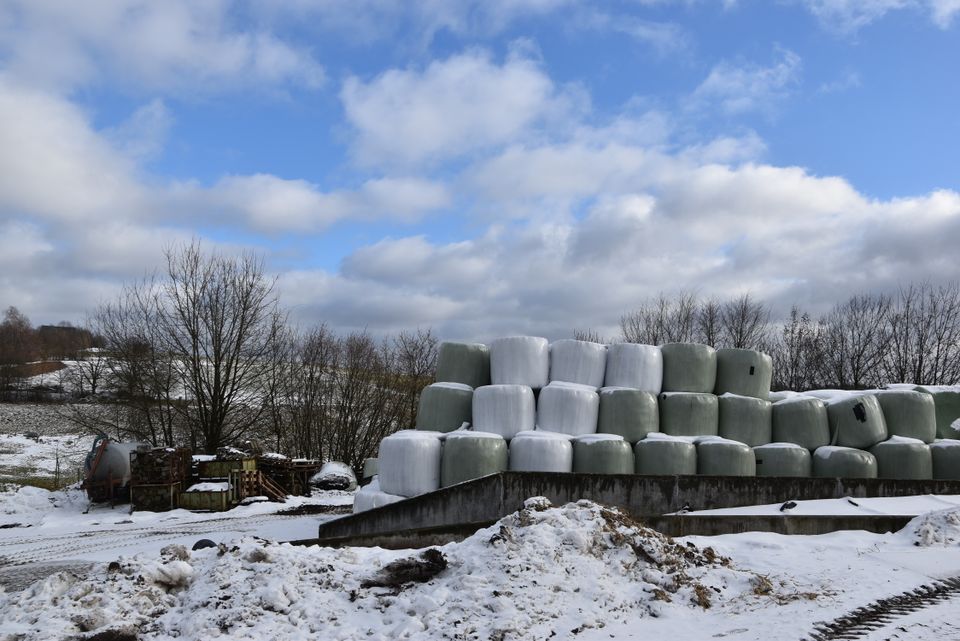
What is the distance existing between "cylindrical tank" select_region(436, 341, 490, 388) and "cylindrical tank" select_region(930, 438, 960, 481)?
7266 millimetres

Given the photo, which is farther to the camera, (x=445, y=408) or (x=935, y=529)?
(x=445, y=408)

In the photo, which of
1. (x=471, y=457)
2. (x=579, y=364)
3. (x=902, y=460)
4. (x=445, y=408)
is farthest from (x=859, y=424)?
(x=445, y=408)

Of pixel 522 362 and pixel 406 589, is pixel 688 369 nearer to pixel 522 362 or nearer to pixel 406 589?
pixel 522 362

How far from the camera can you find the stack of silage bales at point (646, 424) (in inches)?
440

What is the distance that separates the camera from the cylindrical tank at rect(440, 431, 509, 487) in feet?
36.3

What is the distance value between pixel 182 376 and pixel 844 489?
840 inches

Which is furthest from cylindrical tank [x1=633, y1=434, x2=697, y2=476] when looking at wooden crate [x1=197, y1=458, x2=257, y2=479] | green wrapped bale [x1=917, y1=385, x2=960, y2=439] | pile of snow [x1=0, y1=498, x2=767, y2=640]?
wooden crate [x1=197, y1=458, x2=257, y2=479]


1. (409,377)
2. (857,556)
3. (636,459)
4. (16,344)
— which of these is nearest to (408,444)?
(636,459)

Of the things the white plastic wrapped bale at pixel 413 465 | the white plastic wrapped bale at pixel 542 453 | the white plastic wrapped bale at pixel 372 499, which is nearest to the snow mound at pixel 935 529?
the white plastic wrapped bale at pixel 542 453

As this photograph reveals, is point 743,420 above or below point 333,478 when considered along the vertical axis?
above

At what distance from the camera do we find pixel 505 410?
11.6 metres

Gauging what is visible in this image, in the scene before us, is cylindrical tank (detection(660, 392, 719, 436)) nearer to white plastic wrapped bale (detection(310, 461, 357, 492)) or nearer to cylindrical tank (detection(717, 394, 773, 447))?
cylindrical tank (detection(717, 394, 773, 447))

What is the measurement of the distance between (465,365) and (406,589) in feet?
23.8

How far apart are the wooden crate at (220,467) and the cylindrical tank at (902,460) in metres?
14.7
